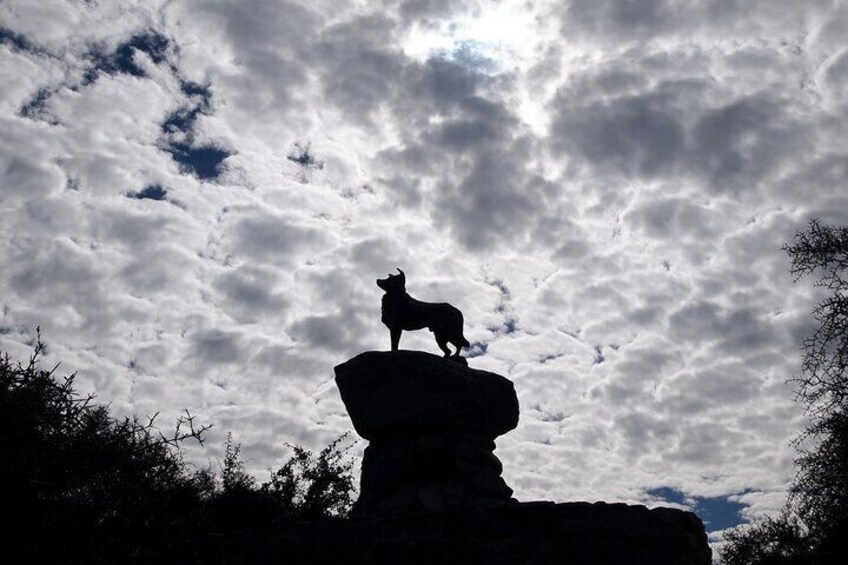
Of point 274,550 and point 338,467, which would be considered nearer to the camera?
point 274,550

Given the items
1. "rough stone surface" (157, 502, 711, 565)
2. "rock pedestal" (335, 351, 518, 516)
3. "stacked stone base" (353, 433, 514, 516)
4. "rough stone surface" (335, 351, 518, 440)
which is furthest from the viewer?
"rough stone surface" (335, 351, 518, 440)

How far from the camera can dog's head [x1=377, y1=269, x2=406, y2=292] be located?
37.8 ft

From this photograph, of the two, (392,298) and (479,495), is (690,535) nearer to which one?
(479,495)

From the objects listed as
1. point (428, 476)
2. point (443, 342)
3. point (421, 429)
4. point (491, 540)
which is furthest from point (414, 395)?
point (491, 540)

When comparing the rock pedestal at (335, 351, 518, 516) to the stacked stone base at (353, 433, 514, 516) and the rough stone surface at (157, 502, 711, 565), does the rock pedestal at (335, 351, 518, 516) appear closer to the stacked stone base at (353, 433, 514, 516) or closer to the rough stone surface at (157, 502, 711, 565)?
the stacked stone base at (353, 433, 514, 516)

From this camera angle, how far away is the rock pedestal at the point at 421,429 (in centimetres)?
984

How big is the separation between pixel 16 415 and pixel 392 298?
6044mm

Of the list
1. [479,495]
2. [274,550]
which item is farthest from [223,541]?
[479,495]

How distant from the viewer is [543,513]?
5988mm

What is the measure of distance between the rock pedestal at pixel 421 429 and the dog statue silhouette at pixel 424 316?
82 cm

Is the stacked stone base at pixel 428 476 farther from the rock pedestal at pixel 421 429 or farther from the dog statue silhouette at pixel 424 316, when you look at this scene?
the dog statue silhouette at pixel 424 316

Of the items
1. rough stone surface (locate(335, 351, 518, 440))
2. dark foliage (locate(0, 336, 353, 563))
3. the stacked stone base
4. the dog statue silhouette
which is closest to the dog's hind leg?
the dog statue silhouette

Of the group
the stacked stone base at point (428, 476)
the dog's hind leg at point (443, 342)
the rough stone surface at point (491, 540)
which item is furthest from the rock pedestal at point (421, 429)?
the rough stone surface at point (491, 540)

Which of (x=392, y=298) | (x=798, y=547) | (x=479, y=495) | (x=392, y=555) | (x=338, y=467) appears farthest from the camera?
(x=338, y=467)
